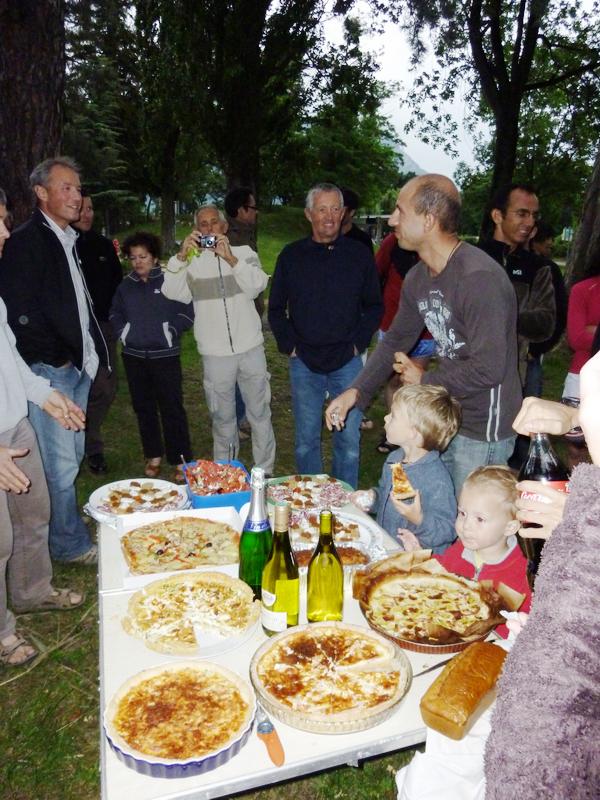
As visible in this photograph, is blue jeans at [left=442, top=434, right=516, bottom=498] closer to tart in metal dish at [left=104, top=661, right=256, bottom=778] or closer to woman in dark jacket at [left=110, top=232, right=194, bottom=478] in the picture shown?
tart in metal dish at [left=104, top=661, right=256, bottom=778]

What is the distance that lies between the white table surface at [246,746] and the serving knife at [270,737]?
0.02m

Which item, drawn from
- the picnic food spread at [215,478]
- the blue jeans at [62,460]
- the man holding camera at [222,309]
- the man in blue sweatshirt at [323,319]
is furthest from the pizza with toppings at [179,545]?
the man holding camera at [222,309]

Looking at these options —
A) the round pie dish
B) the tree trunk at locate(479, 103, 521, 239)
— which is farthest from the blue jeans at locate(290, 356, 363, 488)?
the tree trunk at locate(479, 103, 521, 239)

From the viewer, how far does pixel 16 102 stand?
520 cm

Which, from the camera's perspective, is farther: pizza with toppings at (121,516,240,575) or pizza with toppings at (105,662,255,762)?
pizza with toppings at (121,516,240,575)

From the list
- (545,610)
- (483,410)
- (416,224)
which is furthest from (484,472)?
(545,610)

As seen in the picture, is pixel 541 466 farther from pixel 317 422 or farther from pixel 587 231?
pixel 587 231

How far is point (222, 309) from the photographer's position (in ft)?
16.4

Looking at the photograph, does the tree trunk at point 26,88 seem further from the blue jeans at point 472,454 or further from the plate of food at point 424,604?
the plate of food at point 424,604

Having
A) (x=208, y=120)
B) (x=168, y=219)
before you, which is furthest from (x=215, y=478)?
(x=168, y=219)

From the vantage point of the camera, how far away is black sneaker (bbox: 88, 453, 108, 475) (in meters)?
5.73

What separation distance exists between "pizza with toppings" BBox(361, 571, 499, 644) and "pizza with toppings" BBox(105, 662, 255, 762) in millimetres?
522

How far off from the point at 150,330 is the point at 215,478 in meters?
2.63

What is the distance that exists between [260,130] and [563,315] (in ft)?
26.2
